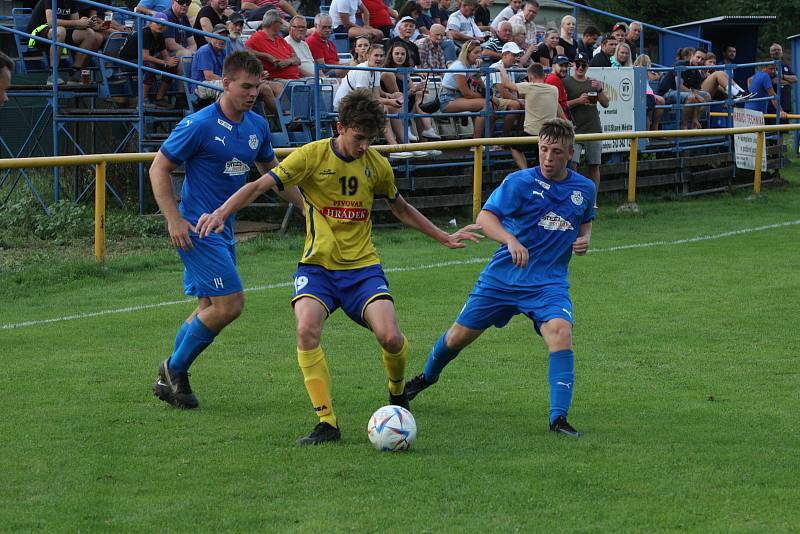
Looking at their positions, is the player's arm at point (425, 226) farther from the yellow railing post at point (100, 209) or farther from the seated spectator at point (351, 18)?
the seated spectator at point (351, 18)

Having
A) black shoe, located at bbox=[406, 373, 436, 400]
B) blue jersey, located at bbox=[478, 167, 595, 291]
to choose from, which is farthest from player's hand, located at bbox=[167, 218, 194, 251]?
blue jersey, located at bbox=[478, 167, 595, 291]

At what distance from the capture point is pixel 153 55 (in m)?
15.5

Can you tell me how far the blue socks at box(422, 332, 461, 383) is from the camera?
6988mm

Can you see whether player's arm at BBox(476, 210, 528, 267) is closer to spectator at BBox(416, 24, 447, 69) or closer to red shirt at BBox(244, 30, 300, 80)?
red shirt at BBox(244, 30, 300, 80)

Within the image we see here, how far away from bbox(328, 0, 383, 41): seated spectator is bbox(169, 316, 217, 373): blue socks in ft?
37.8

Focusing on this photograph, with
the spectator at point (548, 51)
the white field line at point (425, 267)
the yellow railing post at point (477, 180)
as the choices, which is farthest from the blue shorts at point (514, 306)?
the spectator at point (548, 51)

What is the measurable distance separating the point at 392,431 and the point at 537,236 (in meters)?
1.50

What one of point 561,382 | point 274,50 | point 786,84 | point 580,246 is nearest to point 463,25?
point 274,50

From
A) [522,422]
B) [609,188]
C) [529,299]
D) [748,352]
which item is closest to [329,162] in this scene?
[529,299]

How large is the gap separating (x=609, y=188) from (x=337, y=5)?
16.7ft

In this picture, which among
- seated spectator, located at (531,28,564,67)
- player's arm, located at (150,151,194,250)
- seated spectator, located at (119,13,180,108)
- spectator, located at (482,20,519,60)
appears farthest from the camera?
spectator, located at (482,20,519,60)

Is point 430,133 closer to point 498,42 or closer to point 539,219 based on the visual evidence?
point 498,42

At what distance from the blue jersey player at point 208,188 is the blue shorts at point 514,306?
1209 millimetres

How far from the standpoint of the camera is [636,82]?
17859 millimetres
